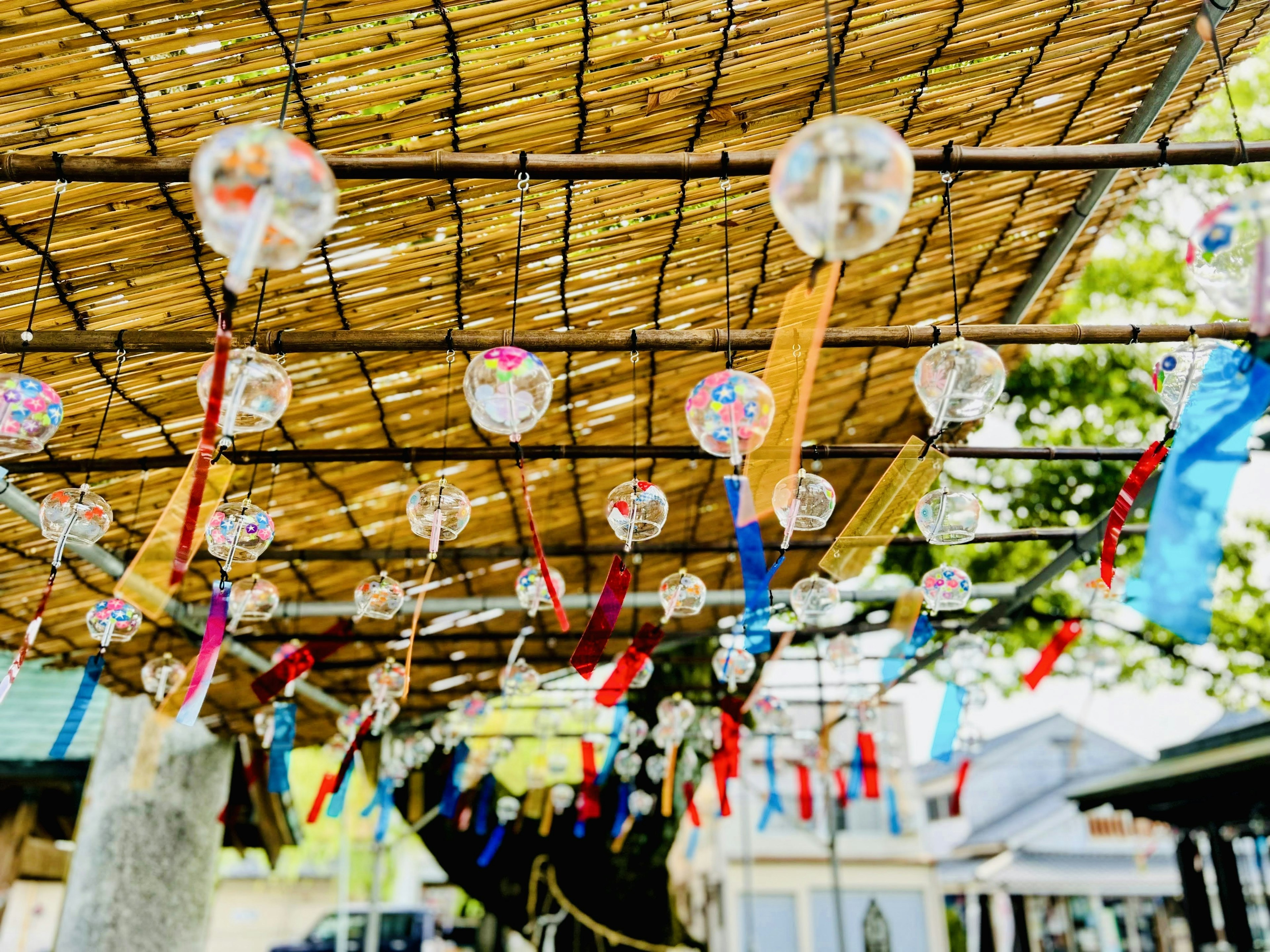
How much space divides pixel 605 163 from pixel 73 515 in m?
1.92

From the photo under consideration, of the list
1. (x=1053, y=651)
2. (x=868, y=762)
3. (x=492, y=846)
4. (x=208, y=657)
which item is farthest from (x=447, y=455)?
(x=492, y=846)

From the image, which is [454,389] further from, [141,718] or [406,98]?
[141,718]

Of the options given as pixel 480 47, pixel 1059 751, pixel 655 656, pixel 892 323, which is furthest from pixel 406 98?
pixel 1059 751

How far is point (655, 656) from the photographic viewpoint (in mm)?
8359

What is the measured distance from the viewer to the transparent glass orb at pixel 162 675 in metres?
4.46

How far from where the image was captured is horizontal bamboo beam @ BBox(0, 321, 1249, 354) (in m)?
2.79

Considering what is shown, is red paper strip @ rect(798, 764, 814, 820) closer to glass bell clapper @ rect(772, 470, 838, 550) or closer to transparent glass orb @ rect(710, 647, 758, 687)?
transparent glass orb @ rect(710, 647, 758, 687)

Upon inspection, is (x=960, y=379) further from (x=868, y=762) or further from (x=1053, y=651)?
(x=868, y=762)

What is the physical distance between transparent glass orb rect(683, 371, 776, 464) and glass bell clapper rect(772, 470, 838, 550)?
0.48 m

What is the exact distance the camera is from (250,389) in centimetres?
237

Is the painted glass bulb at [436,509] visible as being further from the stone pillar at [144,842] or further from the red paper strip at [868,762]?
the stone pillar at [144,842]

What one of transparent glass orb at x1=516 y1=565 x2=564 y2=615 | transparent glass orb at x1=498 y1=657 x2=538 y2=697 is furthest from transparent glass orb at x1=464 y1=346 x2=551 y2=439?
transparent glass orb at x1=498 y1=657 x2=538 y2=697

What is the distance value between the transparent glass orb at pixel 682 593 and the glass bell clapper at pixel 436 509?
0.95 metres

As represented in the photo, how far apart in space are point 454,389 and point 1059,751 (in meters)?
19.5
